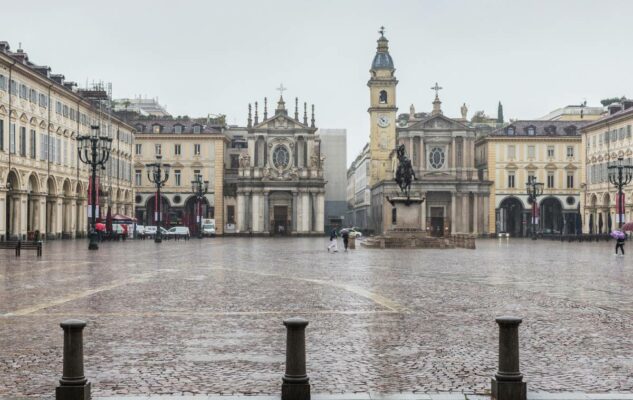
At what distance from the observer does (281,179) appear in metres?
116

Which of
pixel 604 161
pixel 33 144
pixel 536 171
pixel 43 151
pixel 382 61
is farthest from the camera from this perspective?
pixel 382 61

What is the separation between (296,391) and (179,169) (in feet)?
352

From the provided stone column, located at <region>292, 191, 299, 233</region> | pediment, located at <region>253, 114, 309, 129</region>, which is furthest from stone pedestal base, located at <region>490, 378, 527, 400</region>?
pediment, located at <region>253, 114, 309, 129</region>

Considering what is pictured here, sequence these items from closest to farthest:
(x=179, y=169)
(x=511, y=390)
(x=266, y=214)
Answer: (x=511, y=390) < (x=179, y=169) < (x=266, y=214)

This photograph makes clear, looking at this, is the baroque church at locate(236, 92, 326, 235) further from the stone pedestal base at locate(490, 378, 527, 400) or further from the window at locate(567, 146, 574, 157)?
the stone pedestal base at locate(490, 378, 527, 400)

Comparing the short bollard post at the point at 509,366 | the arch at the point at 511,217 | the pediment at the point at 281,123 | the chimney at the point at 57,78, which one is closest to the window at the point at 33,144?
the chimney at the point at 57,78

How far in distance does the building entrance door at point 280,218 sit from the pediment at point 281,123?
11085 millimetres

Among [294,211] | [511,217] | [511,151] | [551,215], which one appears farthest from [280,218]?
[551,215]

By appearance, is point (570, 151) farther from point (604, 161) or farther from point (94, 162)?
point (94, 162)

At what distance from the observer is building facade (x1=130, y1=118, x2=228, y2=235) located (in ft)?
373

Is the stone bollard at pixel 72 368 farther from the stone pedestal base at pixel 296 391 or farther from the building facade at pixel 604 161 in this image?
the building facade at pixel 604 161

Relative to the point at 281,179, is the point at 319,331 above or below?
below

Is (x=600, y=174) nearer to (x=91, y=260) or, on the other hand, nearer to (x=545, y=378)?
(x=91, y=260)

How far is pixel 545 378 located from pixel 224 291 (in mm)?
12927
